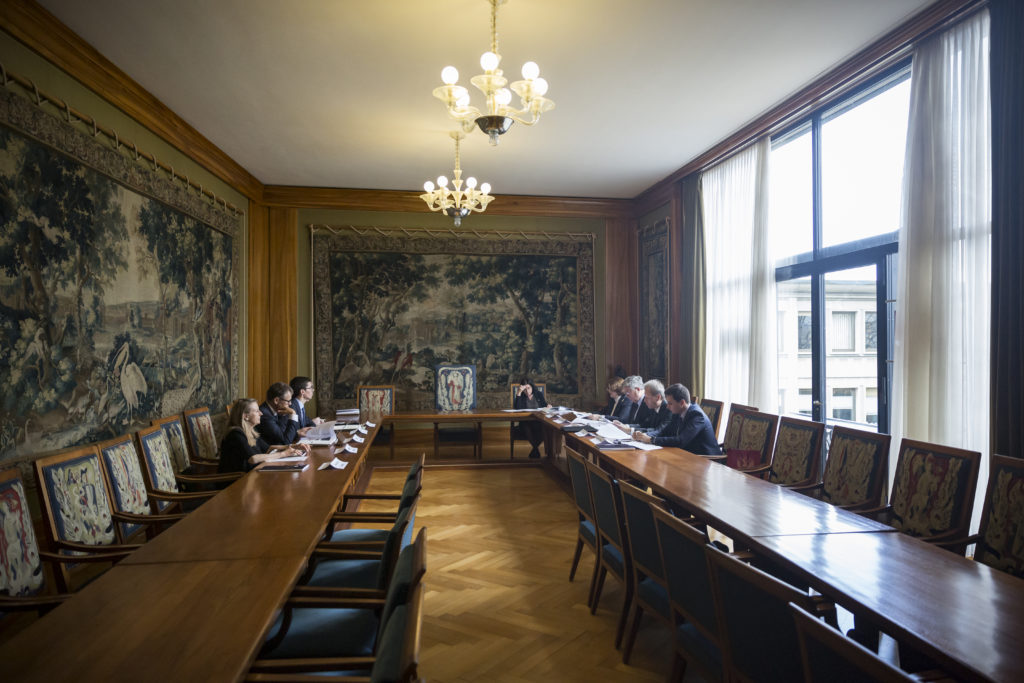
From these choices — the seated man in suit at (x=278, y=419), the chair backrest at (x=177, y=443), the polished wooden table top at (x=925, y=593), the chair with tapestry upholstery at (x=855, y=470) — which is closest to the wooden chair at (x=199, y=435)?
the chair backrest at (x=177, y=443)

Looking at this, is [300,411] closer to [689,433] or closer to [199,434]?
[199,434]

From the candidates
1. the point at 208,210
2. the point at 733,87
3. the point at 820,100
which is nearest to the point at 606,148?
the point at 733,87

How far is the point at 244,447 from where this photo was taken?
4410mm

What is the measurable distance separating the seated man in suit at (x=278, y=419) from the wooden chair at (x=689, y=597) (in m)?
3.98

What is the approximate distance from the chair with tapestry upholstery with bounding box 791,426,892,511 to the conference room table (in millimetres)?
3134

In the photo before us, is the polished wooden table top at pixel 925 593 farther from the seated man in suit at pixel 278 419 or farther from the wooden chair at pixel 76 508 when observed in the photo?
the seated man in suit at pixel 278 419

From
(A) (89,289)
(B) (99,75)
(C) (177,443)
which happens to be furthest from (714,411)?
(B) (99,75)

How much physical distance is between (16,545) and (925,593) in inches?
137

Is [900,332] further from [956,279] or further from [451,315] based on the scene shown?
[451,315]

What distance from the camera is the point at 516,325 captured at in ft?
31.8

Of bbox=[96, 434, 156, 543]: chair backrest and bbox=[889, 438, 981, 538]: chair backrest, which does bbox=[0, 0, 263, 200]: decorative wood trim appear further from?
bbox=[889, 438, 981, 538]: chair backrest

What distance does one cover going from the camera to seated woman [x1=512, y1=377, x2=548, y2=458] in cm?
822

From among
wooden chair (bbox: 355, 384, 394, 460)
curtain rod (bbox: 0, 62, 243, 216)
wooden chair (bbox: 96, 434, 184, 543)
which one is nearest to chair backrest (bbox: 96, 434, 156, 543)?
wooden chair (bbox: 96, 434, 184, 543)

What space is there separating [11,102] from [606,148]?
18.7 ft
